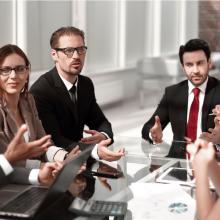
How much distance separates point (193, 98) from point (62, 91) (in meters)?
0.84

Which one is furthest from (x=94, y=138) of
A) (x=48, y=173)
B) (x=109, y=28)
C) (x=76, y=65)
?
(x=109, y=28)

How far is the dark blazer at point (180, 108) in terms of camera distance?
326 cm

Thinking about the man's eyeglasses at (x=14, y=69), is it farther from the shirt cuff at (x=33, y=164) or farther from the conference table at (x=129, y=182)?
the conference table at (x=129, y=182)

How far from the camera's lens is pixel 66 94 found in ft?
10.4

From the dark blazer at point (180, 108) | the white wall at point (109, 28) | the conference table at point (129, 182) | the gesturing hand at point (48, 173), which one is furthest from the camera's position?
the white wall at point (109, 28)

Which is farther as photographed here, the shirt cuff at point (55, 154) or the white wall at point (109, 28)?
the white wall at point (109, 28)

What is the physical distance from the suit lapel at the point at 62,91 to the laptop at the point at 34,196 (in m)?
1.32

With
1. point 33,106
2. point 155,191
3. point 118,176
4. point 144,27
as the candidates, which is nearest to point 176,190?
point 155,191

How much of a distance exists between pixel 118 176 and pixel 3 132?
0.55 metres

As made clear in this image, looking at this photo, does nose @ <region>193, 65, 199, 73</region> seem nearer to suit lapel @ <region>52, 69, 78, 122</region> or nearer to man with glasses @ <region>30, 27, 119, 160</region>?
man with glasses @ <region>30, 27, 119, 160</region>

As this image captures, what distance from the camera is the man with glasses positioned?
305 cm

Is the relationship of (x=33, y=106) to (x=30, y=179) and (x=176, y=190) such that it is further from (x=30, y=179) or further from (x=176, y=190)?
(x=176, y=190)

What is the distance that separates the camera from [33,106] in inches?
103

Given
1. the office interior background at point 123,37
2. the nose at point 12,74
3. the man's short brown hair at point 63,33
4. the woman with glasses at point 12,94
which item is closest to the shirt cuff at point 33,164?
the woman with glasses at point 12,94
